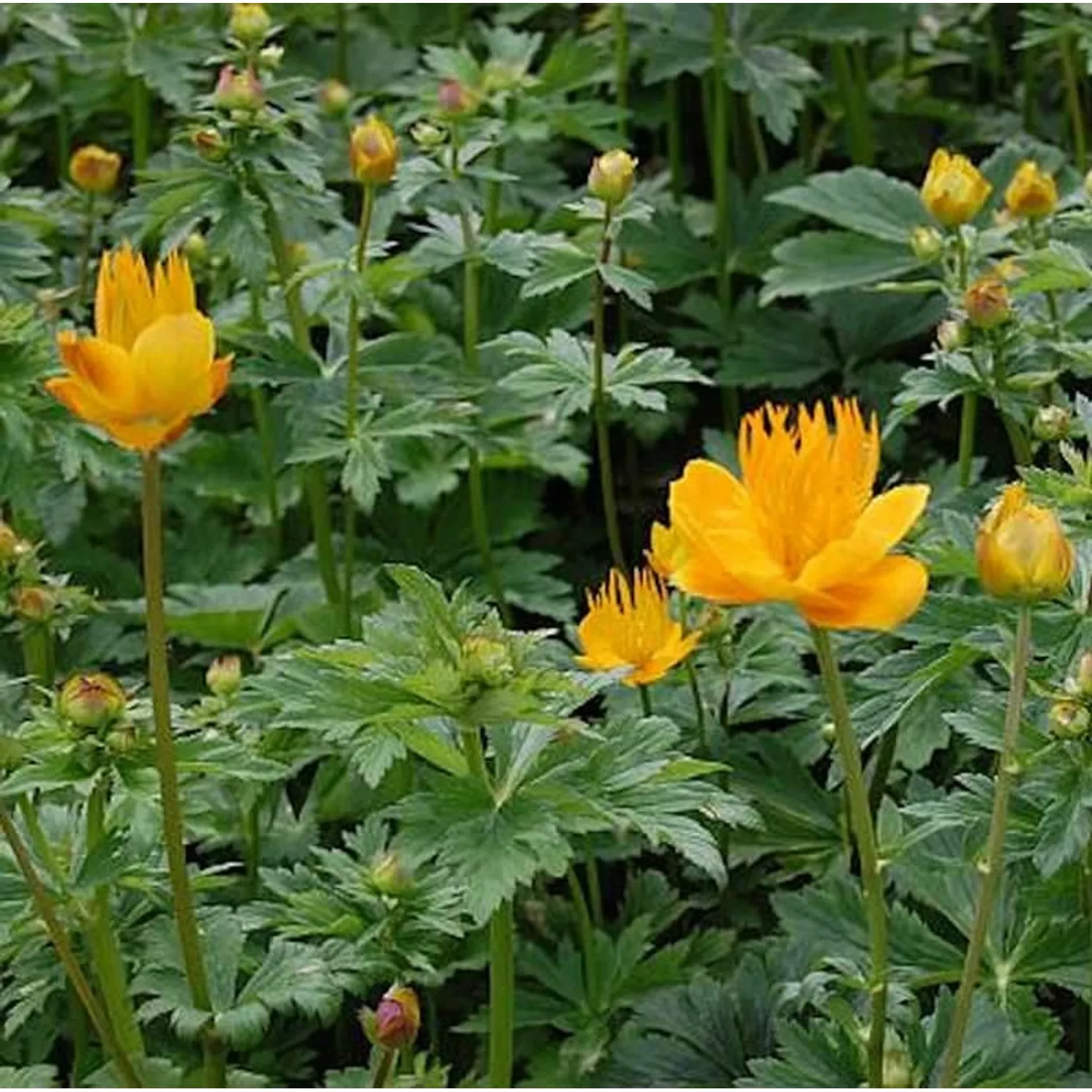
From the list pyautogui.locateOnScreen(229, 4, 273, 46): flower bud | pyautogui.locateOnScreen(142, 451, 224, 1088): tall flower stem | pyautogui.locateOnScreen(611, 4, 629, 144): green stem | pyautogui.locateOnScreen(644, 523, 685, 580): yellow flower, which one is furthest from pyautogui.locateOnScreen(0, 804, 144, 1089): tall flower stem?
pyautogui.locateOnScreen(611, 4, 629, 144): green stem

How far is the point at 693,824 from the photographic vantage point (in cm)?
128

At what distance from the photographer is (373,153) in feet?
5.86

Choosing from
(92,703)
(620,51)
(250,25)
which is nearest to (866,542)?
(92,703)

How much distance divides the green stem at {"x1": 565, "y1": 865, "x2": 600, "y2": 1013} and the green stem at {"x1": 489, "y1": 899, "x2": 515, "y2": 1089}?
25 cm

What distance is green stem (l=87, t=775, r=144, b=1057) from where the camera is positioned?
1388 millimetres

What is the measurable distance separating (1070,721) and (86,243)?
132cm

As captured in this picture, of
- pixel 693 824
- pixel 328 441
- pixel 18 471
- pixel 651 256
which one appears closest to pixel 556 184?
pixel 651 256

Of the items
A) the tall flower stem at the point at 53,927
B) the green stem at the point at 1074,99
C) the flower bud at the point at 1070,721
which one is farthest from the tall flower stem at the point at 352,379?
the green stem at the point at 1074,99

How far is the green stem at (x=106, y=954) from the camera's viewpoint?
139cm

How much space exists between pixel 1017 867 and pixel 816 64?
1730 mm

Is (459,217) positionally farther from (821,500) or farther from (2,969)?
(821,500)

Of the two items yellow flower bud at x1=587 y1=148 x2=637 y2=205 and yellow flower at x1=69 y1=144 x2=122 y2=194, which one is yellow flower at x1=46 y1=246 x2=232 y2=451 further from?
yellow flower at x1=69 y1=144 x2=122 y2=194

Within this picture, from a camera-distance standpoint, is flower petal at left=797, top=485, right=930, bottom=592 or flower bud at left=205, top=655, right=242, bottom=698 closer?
flower petal at left=797, top=485, right=930, bottom=592

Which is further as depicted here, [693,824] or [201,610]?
[201,610]
